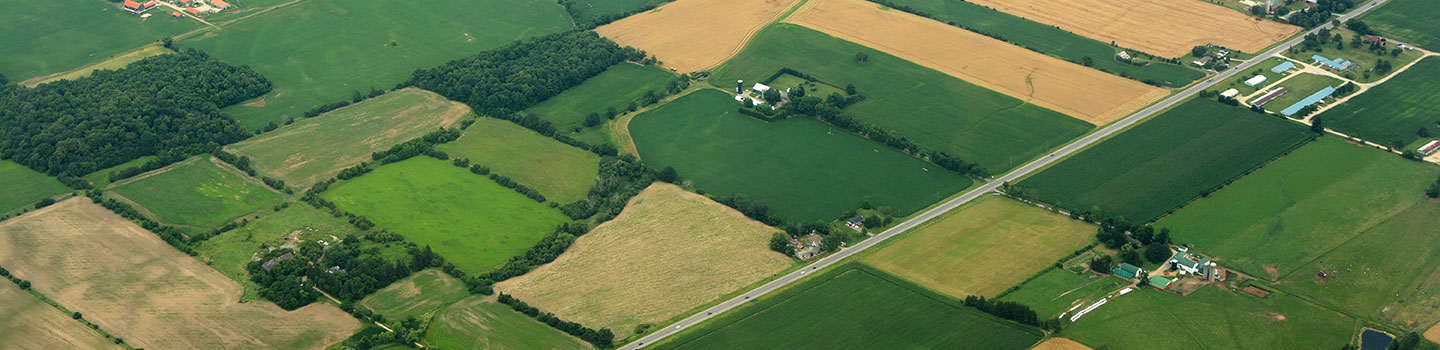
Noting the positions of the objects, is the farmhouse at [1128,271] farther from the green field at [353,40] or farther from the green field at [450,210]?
the green field at [353,40]

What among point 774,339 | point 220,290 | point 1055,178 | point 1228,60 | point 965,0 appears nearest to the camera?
point 774,339

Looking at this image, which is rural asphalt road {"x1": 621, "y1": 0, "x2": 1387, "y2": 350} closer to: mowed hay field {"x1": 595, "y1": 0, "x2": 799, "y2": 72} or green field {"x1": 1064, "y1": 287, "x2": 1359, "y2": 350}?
green field {"x1": 1064, "y1": 287, "x2": 1359, "y2": 350}

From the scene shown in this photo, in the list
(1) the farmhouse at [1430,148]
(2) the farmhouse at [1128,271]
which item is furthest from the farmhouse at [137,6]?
(1) the farmhouse at [1430,148]

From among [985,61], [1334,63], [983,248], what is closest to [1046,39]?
[985,61]

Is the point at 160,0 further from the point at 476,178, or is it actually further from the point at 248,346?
the point at 248,346

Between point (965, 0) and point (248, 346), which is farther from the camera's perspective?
point (965, 0)

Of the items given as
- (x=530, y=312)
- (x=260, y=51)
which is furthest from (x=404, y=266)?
(x=260, y=51)

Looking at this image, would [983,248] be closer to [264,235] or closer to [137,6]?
[264,235]
